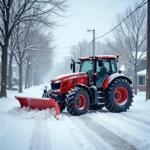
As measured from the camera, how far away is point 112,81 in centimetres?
1121

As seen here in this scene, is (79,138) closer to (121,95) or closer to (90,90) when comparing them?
(90,90)

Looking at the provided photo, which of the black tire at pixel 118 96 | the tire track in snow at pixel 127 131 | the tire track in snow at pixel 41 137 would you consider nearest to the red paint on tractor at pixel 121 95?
the black tire at pixel 118 96

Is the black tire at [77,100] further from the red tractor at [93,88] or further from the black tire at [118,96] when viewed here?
the black tire at [118,96]

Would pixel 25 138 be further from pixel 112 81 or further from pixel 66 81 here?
pixel 112 81

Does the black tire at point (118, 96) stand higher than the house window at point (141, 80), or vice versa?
the house window at point (141, 80)

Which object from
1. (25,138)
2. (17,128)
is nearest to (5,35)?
(17,128)

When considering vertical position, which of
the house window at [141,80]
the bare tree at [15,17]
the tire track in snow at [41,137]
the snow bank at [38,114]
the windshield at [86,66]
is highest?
the bare tree at [15,17]

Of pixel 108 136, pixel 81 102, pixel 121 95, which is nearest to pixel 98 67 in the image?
pixel 121 95

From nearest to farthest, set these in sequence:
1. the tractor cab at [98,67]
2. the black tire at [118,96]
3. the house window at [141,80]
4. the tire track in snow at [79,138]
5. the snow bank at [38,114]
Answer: the tire track in snow at [79,138] < the snow bank at [38,114] < the black tire at [118,96] < the tractor cab at [98,67] < the house window at [141,80]

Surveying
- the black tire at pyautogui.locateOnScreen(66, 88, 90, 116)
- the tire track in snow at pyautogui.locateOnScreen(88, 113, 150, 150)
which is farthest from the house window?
the tire track in snow at pyautogui.locateOnScreen(88, 113, 150, 150)

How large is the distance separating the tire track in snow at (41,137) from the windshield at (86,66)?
399 cm

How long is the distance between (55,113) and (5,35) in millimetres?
9570

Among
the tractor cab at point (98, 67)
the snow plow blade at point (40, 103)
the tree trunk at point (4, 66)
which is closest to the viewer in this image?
the snow plow blade at point (40, 103)

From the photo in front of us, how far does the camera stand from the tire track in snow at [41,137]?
5648 millimetres
